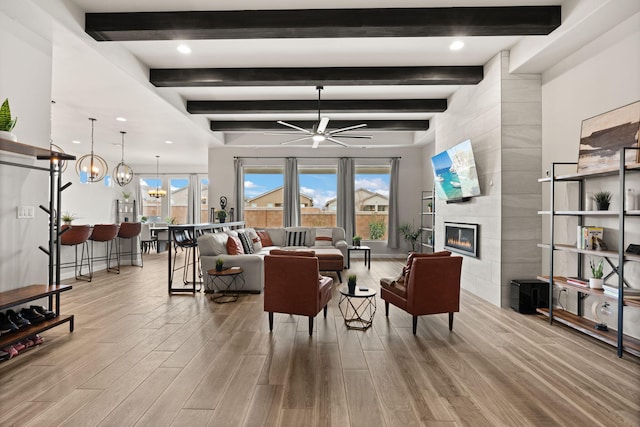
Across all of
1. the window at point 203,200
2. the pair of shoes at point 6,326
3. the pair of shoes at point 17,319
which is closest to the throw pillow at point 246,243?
the pair of shoes at point 17,319

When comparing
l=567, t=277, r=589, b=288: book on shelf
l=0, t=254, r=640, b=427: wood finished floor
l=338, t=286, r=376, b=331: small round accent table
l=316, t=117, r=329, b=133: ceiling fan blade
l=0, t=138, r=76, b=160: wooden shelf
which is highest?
l=316, t=117, r=329, b=133: ceiling fan blade

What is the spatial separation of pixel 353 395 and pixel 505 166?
12.1ft

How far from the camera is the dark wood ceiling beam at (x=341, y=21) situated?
12.0 ft

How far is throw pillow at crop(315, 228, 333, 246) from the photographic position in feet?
25.3

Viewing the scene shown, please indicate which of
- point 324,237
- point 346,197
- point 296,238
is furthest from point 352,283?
point 346,197

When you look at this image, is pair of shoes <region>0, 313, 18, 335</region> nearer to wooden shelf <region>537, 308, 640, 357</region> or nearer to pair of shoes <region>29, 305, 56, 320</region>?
pair of shoes <region>29, 305, 56, 320</region>

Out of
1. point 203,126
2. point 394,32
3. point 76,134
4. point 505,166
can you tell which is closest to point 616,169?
point 505,166

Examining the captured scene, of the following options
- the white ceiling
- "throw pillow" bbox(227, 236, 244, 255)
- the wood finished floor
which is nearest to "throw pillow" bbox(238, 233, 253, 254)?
"throw pillow" bbox(227, 236, 244, 255)

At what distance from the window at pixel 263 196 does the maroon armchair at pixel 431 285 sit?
6.63m

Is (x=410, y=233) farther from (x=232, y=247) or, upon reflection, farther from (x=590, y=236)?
(x=590, y=236)

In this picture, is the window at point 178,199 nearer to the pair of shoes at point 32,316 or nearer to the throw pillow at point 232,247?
the throw pillow at point 232,247

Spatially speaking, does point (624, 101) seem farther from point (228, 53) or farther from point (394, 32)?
point (228, 53)

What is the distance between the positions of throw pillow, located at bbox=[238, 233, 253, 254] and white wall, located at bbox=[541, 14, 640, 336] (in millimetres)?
4629

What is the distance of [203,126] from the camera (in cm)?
774
